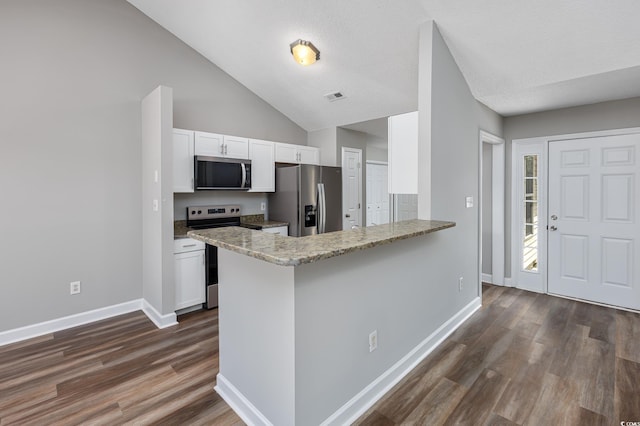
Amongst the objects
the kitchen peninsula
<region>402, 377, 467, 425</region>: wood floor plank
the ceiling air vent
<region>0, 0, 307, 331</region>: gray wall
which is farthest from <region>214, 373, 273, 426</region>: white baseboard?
A: the ceiling air vent

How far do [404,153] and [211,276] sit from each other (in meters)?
2.41

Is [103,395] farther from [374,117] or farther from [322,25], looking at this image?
[374,117]

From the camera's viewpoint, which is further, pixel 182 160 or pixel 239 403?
pixel 182 160

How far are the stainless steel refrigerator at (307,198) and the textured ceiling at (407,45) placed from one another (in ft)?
3.14

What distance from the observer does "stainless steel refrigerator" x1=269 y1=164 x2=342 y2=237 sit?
414 cm

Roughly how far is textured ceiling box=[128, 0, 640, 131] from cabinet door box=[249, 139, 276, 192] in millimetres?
806

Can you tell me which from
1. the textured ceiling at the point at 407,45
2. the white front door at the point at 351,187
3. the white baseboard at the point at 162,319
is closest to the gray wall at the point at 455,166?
the textured ceiling at the point at 407,45

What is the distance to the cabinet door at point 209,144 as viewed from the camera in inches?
140

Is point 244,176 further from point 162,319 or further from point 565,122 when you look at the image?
point 565,122

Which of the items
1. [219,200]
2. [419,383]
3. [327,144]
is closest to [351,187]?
[327,144]

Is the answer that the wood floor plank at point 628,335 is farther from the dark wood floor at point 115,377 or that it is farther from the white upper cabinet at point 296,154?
the white upper cabinet at point 296,154

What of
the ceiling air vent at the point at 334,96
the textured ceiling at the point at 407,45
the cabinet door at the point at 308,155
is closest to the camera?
Result: the textured ceiling at the point at 407,45

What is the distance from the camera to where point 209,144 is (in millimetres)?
3660

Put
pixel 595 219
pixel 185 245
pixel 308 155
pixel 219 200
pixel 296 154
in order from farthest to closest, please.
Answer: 1. pixel 308 155
2. pixel 296 154
3. pixel 219 200
4. pixel 595 219
5. pixel 185 245
